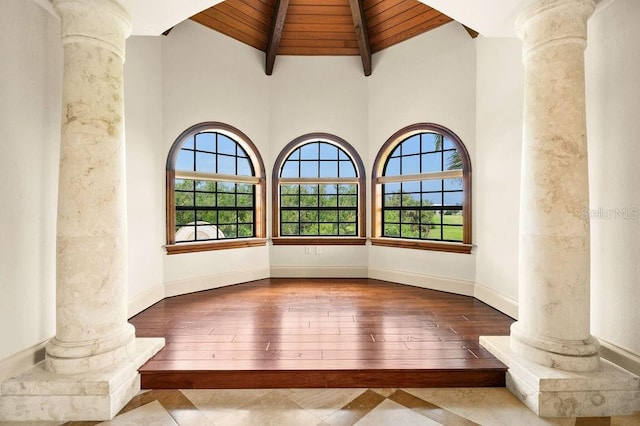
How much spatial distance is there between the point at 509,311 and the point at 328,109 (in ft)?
12.4

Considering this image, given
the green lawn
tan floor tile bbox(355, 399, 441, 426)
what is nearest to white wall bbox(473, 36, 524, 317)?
the green lawn

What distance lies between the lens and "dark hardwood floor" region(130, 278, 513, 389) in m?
2.31

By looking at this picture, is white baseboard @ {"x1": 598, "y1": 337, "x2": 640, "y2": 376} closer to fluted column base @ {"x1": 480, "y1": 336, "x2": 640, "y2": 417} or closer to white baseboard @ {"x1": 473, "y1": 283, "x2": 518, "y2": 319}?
fluted column base @ {"x1": 480, "y1": 336, "x2": 640, "y2": 417}

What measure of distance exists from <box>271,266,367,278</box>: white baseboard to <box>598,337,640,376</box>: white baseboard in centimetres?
318

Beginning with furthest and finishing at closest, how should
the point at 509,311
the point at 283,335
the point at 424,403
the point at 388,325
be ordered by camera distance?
the point at 509,311, the point at 388,325, the point at 283,335, the point at 424,403

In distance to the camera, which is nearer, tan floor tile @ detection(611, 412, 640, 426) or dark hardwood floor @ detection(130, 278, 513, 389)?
tan floor tile @ detection(611, 412, 640, 426)

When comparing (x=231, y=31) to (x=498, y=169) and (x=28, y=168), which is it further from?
(x=498, y=169)

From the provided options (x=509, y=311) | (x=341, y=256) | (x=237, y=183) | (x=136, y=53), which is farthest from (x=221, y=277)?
(x=509, y=311)

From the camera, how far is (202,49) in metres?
4.54

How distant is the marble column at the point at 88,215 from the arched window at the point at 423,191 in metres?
3.75

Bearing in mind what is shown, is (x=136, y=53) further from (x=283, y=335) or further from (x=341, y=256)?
(x=341, y=256)

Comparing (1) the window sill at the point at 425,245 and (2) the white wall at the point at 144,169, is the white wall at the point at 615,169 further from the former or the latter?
(2) the white wall at the point at 144,169

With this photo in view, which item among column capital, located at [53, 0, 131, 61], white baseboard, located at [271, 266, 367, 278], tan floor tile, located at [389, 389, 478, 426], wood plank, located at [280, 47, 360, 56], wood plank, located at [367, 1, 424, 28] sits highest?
wood plank, located at [367, 1, 424, 28]

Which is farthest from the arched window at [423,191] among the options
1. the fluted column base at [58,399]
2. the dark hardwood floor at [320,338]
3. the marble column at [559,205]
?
the fluted column base at [58,399]
